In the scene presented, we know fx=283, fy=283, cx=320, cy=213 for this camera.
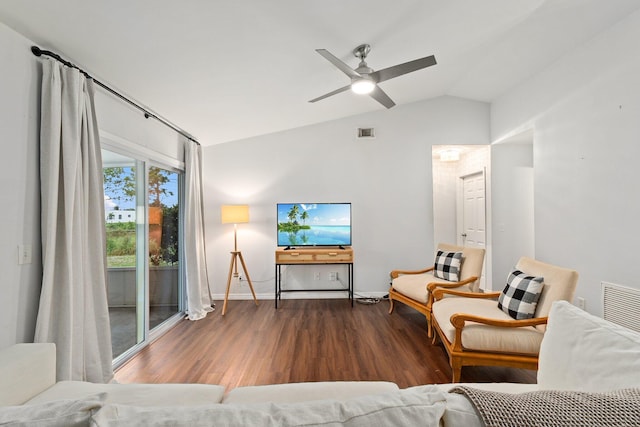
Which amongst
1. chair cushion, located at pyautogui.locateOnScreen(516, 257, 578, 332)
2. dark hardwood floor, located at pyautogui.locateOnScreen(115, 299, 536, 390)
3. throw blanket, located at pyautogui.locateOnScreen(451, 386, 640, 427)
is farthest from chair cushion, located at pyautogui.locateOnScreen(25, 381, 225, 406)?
chair cushion, located at pyautogui.locateOnScreen(516, 257, 578, 332)

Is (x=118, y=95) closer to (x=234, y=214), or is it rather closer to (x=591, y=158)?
(x=234, y=214)

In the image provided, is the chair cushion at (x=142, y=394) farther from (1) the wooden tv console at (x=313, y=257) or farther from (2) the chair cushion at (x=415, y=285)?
(1) the wooden tv console at (x=313, y=257)

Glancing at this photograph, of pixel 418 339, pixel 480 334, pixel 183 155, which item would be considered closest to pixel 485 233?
pixel 418 339

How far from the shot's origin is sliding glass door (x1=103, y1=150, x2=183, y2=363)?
8.27ft

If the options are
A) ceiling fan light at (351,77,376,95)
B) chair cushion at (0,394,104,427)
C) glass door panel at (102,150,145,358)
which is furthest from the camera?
glass door panel at (102,150,145,358)

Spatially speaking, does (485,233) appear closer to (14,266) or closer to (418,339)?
(418,339)

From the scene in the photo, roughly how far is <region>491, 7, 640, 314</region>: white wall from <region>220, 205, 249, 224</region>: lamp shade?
12.1 ft

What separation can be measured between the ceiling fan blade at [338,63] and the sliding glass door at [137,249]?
2012 millimetres

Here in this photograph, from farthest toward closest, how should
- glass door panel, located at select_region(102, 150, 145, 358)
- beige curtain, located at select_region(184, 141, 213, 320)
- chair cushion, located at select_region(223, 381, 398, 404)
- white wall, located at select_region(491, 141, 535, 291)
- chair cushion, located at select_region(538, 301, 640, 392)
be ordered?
1. white wall, located at select_region(491, 141, 535, 291)
2. beige curtain, located at select_region(184, 141, 213, 320)
3. glass door panel, located at select_region(102, 150, 145, 358)
4. chair cushion, located at select_region(223, 381, 398, 404)
5. chair cushion, located at select_region(538, 301, 640, 392)

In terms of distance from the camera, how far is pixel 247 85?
2.79 meters

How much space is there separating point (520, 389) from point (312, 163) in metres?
3.58

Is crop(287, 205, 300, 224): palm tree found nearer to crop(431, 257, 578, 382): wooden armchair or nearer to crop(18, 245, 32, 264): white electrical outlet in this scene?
crop(431, 257, 578, 382): wooden armchair

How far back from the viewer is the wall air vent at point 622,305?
224 cm

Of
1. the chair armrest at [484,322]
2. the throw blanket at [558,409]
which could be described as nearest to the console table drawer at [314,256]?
the chair armrest at [484,322]
